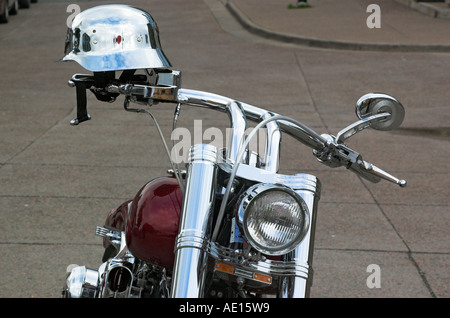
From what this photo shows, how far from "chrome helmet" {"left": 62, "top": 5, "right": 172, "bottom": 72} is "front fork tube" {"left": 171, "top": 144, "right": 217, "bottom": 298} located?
0.32m

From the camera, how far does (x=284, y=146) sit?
25.1 feet

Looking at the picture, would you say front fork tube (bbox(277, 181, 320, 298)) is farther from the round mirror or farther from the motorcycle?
the round mirror

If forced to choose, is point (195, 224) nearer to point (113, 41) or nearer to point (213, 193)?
point (213, 193)

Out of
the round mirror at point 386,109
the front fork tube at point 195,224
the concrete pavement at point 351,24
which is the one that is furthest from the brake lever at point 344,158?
the concrete pavement at point 351,24

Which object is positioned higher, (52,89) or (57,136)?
(52,89)

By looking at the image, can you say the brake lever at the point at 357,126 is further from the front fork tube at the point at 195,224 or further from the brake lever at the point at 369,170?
the front fork tube at the point at 195,224

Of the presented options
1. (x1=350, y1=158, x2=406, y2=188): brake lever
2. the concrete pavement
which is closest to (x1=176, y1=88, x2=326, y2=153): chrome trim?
(x1=350, y1=158, x2=406, y2=188): brake lever

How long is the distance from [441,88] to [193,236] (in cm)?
942

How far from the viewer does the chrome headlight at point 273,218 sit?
71.6 inches

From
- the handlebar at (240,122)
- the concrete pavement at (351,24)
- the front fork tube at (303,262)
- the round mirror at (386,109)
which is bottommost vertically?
the front fork tube at (303,262)

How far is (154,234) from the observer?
7.39 feet

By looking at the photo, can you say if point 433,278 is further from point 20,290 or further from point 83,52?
point 83,52

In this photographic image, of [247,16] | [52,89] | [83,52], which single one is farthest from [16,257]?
[247,16]

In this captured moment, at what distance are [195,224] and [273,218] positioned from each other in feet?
0.67
